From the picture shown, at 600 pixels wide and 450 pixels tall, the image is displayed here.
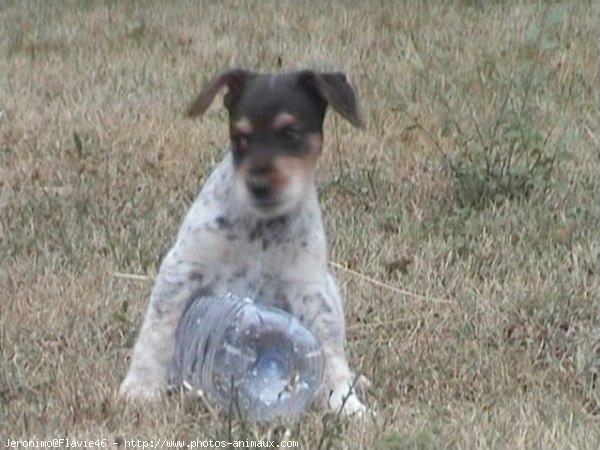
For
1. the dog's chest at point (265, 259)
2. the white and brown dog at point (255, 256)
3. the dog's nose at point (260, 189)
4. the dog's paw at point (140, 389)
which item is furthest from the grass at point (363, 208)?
the dog's nose at point (260, 189)

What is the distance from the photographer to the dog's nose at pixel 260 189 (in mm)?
4672

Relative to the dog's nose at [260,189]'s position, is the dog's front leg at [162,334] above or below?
below

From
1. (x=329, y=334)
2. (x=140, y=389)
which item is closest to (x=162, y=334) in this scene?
(x=140, y=389)

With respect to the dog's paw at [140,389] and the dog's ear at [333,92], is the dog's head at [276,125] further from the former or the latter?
the dog's paw at [140,389]

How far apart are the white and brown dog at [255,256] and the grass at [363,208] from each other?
15cm

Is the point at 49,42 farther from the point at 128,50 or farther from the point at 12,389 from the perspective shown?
the point at 12,389

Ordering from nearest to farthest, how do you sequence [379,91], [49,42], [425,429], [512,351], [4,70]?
[425,429] → [512,351] → [379,91] → [4,70] → [49,42]

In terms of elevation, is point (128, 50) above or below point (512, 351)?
below

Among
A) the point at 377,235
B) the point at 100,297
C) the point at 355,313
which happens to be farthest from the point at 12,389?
the point at 377,235

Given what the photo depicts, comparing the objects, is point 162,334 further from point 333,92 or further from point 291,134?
point 333,92

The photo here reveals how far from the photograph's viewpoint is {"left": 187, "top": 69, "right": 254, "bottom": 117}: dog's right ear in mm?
4926

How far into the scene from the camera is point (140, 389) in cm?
495

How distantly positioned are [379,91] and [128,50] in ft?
6.85

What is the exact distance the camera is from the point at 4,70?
10.5m
